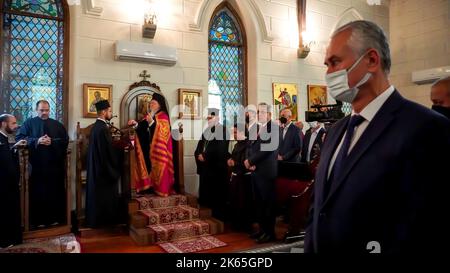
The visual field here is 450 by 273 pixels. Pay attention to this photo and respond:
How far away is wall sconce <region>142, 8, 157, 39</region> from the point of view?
228 inches

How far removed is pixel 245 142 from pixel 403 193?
3.80 meters

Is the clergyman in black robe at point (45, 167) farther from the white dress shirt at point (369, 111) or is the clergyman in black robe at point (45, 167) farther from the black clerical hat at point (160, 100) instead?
the white dress shirt at point (369, 111)

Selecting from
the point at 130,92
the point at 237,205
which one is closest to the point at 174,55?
the point at 130,92

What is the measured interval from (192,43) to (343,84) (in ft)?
18.1

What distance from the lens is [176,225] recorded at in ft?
15.3

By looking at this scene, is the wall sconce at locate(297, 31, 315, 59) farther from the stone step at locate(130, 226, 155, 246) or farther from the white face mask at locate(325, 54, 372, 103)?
the white face mask at locate(325, 54, 372, 103)

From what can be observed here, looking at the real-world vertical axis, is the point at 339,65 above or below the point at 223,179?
above

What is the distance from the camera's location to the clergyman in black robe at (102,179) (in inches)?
182

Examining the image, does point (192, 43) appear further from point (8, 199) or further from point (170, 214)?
point (8, 199)

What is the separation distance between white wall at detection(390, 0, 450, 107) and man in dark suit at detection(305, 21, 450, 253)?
8087mm

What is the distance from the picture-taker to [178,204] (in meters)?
5.22

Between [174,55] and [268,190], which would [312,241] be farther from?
[174,55]

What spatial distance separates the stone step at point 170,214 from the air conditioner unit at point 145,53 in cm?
257

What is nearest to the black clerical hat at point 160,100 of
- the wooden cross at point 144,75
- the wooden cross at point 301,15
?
the wooden cross at point 144,75
